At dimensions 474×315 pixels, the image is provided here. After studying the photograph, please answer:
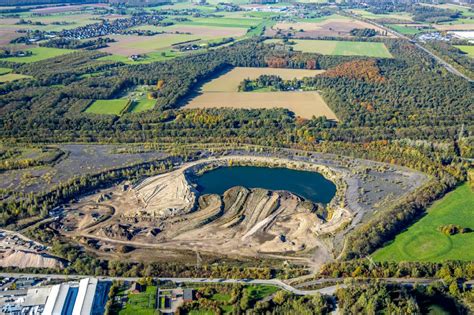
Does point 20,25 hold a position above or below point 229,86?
Answer: above

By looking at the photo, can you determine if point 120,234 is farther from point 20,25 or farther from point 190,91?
point 20,25

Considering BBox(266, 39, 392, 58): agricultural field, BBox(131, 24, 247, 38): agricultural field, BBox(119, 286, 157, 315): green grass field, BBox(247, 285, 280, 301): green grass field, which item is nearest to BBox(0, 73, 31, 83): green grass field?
BBox(131, 24, 247, 38): agricultural field

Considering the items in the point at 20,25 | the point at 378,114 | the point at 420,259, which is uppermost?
the point at 20,25

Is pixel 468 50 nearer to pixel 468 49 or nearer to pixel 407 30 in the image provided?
pixel 468 49

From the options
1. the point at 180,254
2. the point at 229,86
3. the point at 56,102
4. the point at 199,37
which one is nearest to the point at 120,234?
the point at 180,254

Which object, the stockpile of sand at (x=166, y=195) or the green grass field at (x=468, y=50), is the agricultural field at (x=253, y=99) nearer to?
the stockpile of sand at (x=166, y=195)

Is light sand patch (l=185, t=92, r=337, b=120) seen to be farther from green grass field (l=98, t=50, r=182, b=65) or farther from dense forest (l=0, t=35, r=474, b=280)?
green grass field (l=98, t=50, r=182, b=65)

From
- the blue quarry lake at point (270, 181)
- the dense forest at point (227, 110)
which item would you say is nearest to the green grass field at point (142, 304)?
the blue quarry lake at point (270, 181)
